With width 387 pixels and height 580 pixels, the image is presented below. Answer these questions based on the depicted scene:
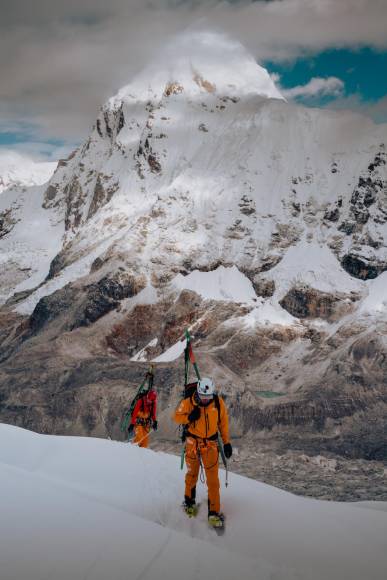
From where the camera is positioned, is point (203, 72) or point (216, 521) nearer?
point (216, 521)

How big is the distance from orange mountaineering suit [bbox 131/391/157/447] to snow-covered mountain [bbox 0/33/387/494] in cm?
4155

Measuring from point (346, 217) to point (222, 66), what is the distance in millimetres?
63953

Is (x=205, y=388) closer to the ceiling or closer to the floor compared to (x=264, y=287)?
closer to the floor

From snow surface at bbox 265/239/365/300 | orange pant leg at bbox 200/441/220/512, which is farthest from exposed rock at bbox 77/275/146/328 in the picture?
orange pant leg at bbox 200/441/220/512

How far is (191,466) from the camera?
1188cm

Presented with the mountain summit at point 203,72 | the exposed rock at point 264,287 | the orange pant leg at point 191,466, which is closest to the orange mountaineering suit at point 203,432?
the orange pant leg at point 191,466

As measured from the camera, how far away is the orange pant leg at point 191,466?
38.4 feet

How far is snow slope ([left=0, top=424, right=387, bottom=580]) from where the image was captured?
8344mm

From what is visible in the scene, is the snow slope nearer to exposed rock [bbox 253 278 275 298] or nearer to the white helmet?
the white helmet

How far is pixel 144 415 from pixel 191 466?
33.7 feet

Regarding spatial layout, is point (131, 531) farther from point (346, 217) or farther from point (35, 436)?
point (346, 217)

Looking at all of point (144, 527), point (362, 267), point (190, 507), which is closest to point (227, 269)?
point (362, 267)

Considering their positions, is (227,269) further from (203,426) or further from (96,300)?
(203,426)

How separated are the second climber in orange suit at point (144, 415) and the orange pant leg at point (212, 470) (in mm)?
9640
